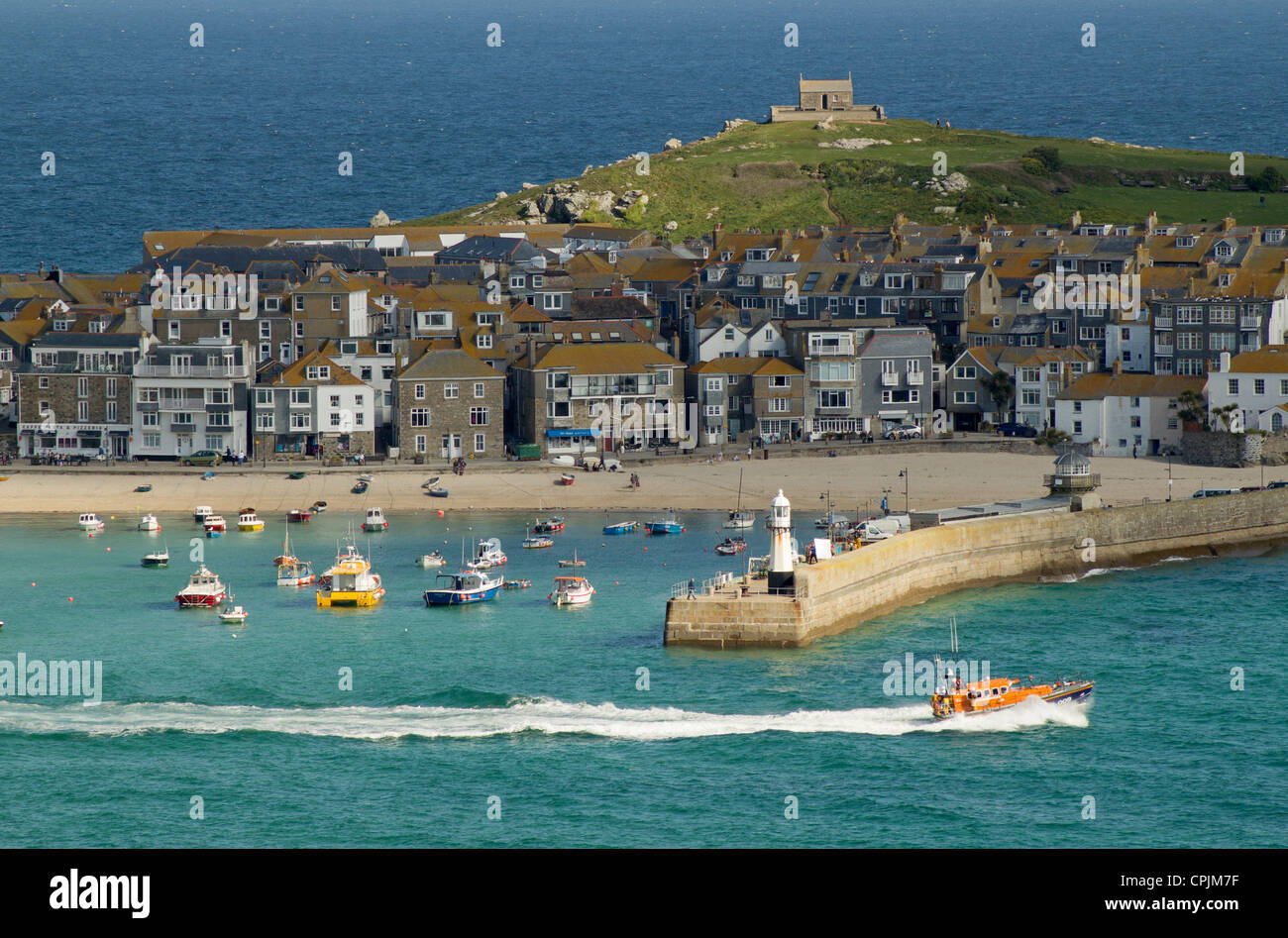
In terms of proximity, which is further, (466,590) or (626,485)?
(626,485)

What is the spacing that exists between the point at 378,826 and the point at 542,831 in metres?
3.37

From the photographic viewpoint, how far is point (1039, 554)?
6981 centimetres

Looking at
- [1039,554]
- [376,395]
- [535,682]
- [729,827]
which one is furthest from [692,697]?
[376,395]

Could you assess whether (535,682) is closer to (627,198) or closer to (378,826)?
(378,826)

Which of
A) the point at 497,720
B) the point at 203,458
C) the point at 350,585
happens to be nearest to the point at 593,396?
the point at 203,458

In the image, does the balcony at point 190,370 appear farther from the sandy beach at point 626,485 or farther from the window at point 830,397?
the window at point 830,397

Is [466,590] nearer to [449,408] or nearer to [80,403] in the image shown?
[449,408]

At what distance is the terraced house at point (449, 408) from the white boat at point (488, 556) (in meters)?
18.5

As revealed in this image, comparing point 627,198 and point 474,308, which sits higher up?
point 627,198

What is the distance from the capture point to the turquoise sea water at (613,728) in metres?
42.8

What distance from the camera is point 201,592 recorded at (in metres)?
64.2

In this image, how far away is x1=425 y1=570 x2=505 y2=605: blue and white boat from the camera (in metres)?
64.8

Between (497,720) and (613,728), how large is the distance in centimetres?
289

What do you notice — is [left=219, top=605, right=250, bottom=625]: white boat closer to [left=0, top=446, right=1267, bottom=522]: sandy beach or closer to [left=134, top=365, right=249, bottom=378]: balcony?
[left=0, top=446, right=1267, bottom=522]: sandy beach
